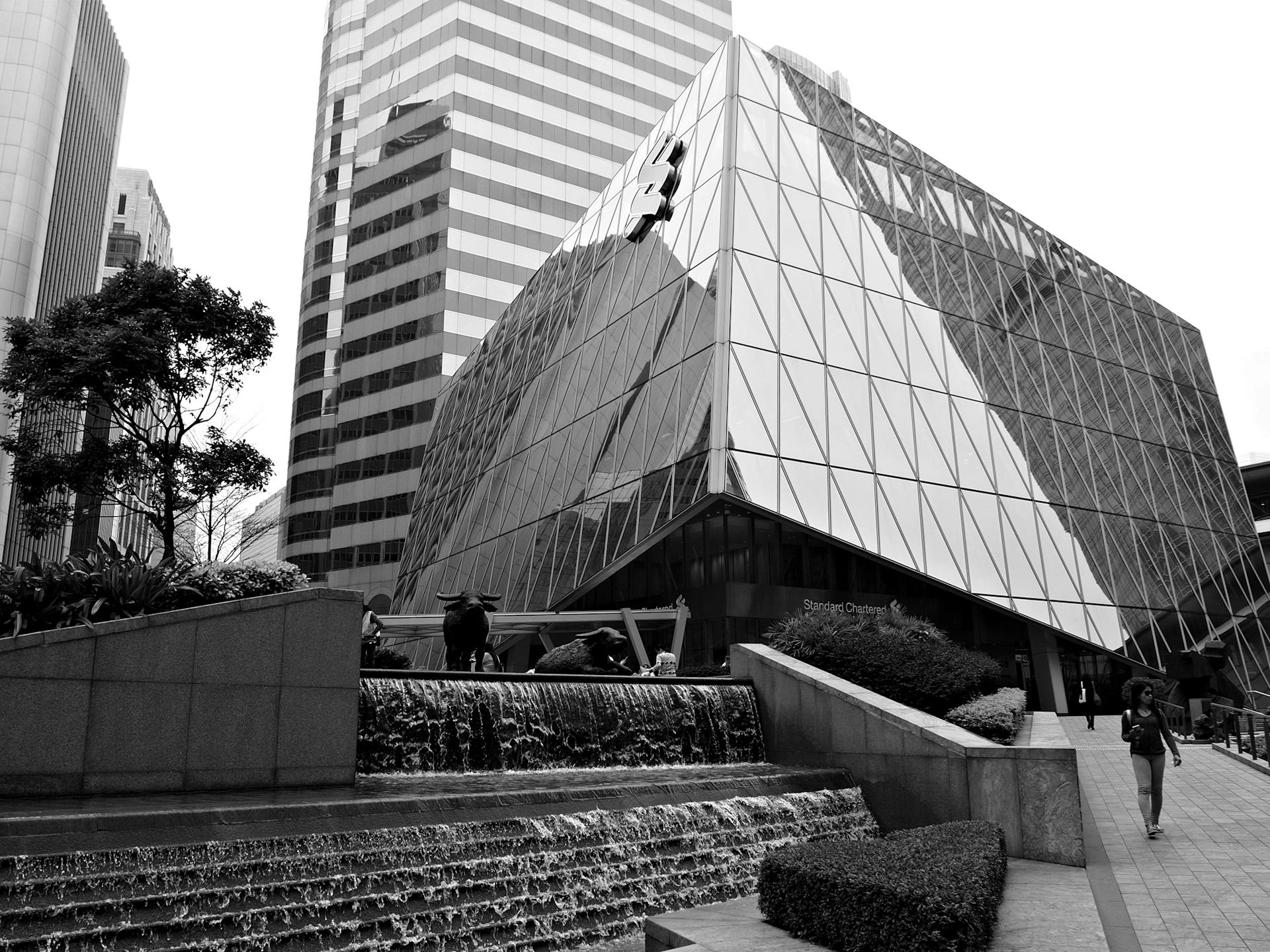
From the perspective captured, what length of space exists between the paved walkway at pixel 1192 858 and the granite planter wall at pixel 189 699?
8846mm

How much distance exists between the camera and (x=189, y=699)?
421 inches

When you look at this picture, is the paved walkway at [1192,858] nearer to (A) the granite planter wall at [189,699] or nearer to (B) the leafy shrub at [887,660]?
(B) the leafy shrub at [887,660]

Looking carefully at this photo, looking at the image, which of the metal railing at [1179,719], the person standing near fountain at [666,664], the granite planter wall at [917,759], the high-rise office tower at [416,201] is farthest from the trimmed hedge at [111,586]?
the high-rise office tower at [416,201]

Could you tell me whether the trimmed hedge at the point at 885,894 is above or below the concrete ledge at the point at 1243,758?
above

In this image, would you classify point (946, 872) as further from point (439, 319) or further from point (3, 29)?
point (3, 29)

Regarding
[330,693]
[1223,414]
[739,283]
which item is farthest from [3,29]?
[1223,414]

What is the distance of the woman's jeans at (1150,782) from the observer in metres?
12.3

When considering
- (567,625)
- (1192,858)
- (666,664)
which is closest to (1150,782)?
(1192,858)

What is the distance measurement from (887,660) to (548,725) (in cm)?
705

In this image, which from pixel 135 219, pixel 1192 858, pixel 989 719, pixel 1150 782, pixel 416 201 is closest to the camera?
pixel 1192 858

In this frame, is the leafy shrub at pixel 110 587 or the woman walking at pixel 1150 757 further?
the woman walking at pixel 1150 757

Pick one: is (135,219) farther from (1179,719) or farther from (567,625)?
(1179,719)

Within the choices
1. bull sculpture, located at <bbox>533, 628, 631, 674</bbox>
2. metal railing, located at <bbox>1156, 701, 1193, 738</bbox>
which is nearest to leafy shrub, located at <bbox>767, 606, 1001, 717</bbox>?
bull sculpture, located at <bbox>533, 628, 631, 674</bbox>

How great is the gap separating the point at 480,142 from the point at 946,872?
77363 millimetres
